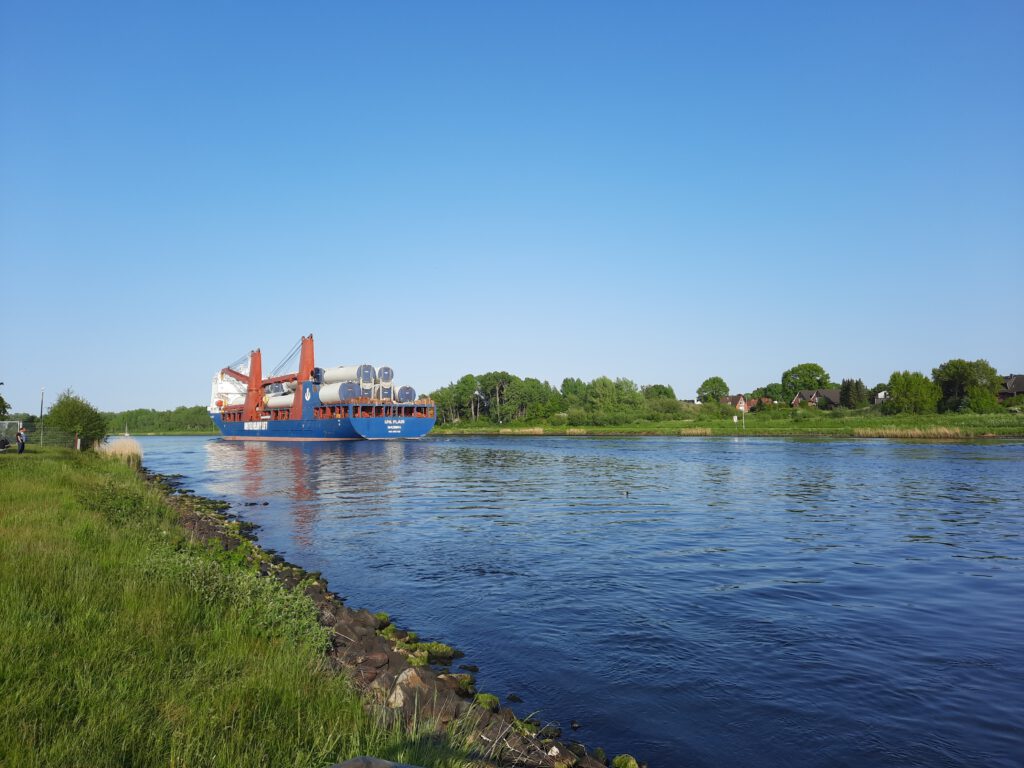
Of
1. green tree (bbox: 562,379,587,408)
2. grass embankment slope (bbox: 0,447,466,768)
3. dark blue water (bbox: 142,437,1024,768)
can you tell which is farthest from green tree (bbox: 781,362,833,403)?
grass embankment slope (bbox: 0,447,466,768)

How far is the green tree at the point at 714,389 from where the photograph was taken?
602 ft

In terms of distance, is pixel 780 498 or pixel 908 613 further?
pixel 780 498

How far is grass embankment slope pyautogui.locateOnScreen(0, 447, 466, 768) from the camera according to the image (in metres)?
4.56

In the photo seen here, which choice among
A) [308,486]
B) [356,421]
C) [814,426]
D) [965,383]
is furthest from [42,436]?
[965,383]

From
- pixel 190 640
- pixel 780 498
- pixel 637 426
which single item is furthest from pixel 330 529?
pixel 637 426

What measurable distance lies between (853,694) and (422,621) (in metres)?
7.45

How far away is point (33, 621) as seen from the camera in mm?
6430

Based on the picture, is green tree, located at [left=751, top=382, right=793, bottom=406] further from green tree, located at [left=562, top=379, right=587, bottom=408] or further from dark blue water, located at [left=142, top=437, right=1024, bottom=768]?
dark blue water, located at [left=142, top=437, right=1024, bottom=768]

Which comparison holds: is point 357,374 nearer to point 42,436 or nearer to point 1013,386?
point 42,436

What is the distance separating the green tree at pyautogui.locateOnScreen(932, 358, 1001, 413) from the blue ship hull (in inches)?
3194

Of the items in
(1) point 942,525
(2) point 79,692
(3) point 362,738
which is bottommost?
(1) point 942,525

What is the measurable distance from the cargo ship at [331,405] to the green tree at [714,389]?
4415 inches

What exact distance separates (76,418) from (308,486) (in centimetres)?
2111

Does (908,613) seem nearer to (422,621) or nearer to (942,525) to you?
(422,621)
